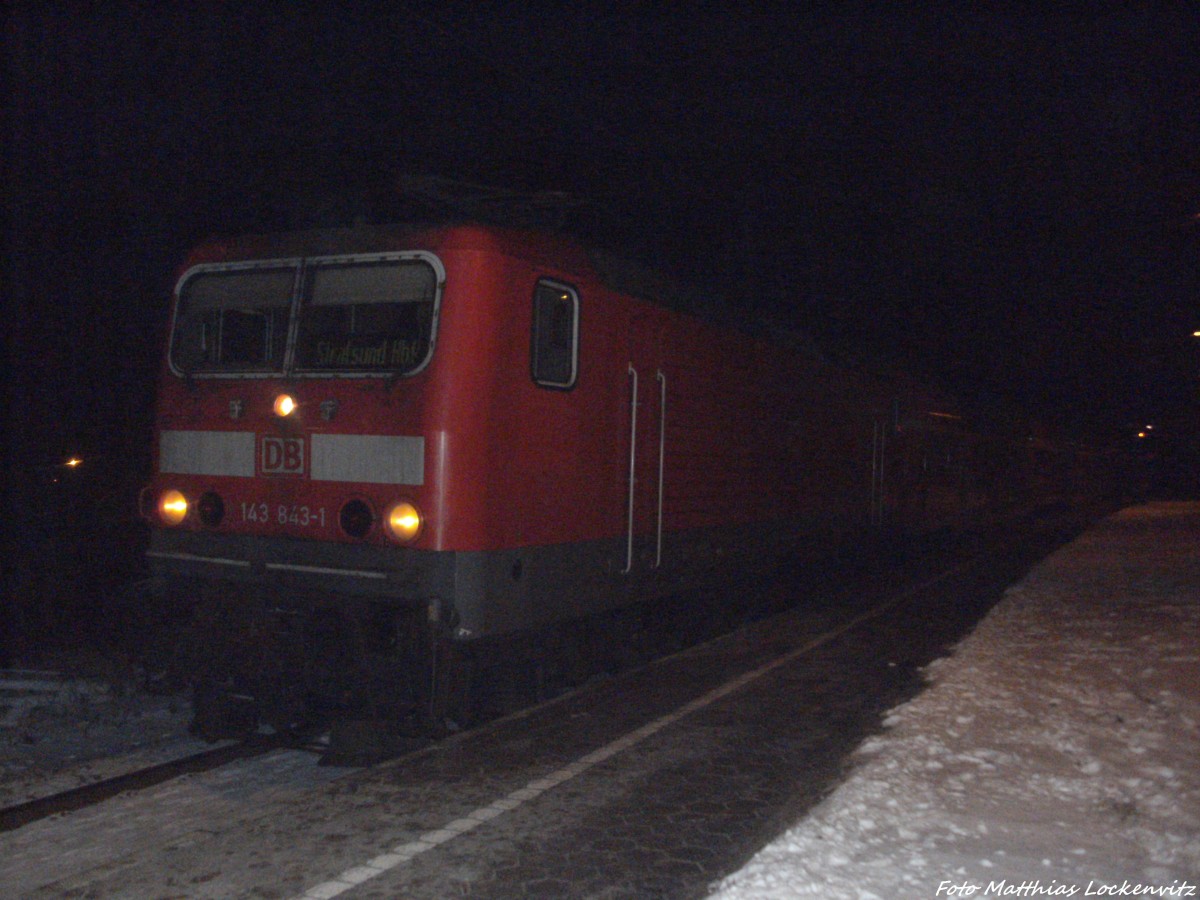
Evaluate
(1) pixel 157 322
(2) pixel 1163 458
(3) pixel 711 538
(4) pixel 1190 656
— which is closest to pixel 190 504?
(3) pixel 711 538

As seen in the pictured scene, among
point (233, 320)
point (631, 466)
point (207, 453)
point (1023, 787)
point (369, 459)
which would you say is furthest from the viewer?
point (631, 466)

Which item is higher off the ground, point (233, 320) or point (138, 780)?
point (233, 320)

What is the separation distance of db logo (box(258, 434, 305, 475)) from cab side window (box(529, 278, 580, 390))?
1497 mm

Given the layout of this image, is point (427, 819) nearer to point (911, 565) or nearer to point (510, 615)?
point (510, 615)

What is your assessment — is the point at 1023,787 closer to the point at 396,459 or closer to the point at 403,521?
the point at 403,521

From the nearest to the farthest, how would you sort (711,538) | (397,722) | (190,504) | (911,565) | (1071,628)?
1. (397,722)
2. (190,504)
3. (711,538)
4. (1071,628)
5. (911,565)

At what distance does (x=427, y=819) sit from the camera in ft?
17.1

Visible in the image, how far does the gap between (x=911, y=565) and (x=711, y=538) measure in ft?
31.0

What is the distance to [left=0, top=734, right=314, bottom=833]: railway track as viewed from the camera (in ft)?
18.9

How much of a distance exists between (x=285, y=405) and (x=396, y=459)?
0.87 meters

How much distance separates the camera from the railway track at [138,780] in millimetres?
5770

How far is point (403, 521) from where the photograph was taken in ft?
20.3

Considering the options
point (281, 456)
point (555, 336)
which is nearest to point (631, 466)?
point (555, 336)

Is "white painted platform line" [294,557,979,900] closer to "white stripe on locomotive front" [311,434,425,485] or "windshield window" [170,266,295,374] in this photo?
"white stripe on locomotive front" [311,434,425,485]
